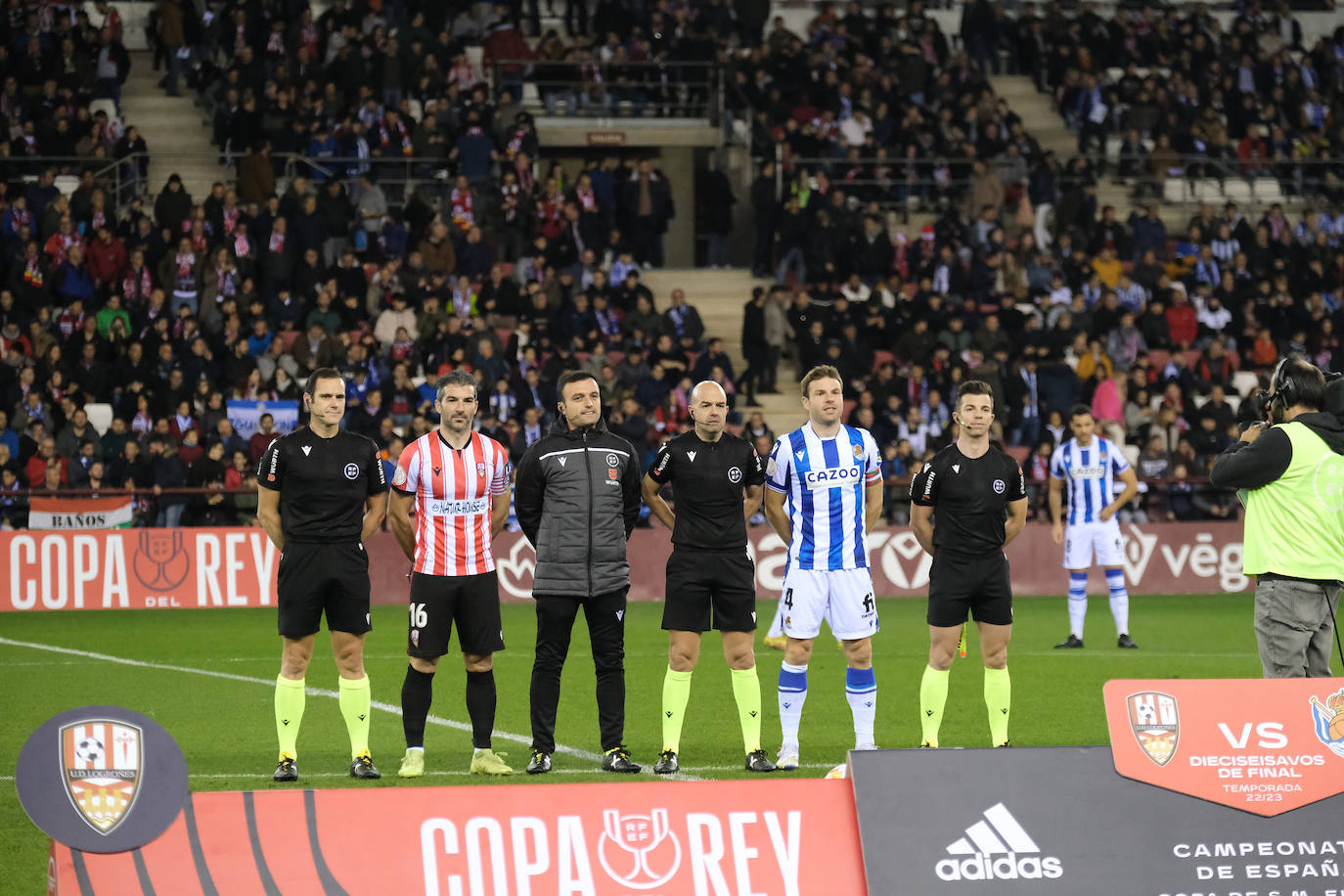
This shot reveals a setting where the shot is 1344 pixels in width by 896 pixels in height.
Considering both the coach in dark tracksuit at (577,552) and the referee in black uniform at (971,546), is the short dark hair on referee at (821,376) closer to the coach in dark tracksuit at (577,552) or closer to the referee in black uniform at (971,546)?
the referee in black uniform at (971,546)

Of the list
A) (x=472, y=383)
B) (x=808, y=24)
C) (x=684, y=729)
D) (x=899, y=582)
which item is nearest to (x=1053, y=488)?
(x=899, y=582)

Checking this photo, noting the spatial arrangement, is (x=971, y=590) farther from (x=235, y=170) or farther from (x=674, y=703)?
(x=235, y=170)

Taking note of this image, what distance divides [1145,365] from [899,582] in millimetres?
6644

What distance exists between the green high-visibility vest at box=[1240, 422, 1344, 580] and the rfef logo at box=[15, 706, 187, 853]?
16.0 ft

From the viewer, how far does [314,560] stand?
343 inches

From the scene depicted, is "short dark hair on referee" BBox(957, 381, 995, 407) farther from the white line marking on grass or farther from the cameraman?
the white line marking on grass

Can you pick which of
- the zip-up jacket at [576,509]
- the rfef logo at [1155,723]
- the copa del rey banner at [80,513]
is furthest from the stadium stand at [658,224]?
the rfef logo at [1155,723]

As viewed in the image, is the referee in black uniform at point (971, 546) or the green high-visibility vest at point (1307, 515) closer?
the green high-visibility vest at point (1307, 515)

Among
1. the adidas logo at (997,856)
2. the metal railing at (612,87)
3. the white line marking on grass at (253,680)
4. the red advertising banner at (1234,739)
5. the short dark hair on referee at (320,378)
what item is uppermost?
the metal railing at (612,87)

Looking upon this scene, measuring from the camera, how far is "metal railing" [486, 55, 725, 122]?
28.7 metres

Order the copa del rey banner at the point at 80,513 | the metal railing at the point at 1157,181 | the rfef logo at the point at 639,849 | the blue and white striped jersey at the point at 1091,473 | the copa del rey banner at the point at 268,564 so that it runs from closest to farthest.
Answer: the rfef logo at the point at 639,849 → the blue and white striped jersey at the point at 1091,473 → the copa del rey banner at the point at 268,564 → the copa del rey banner at the point at 80,513 → the metal railing at the point at 1157,181

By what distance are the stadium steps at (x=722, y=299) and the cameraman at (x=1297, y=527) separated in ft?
57.7

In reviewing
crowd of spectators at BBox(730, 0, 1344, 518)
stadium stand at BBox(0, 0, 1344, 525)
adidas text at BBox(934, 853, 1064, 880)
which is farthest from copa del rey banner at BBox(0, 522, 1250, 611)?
adidas text at BBox(934, 853, 1064, 880)

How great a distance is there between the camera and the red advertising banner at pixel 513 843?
5195mm
